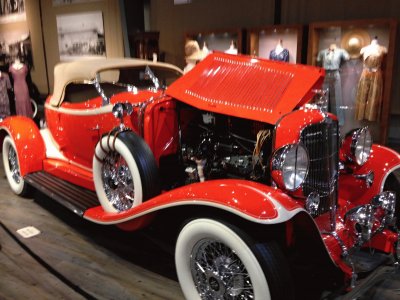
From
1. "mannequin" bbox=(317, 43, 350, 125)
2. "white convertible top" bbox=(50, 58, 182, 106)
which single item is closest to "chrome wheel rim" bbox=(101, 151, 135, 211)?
"white convertible top" bbox=(50, 58, 182, 106)

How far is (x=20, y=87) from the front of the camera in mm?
7074

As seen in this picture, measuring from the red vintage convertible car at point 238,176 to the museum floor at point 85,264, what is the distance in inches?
11.6

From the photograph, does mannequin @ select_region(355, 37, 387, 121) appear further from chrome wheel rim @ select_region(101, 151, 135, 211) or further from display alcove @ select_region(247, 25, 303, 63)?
chrome wheel rim @ select_region(101, 151, 135, 211)

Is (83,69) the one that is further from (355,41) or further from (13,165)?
(355,41)

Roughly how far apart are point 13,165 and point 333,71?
3.94m

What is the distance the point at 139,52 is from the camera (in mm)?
6457

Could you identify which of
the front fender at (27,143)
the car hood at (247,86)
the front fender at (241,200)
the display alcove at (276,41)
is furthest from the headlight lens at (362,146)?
the front fender at (27,143)

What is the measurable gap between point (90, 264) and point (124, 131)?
98 centimetres

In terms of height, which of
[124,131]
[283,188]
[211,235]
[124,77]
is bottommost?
[211,235]

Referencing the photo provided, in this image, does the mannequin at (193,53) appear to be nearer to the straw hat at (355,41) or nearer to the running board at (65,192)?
the straw hat at (355,41)

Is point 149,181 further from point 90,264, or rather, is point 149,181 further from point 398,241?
point 398,241

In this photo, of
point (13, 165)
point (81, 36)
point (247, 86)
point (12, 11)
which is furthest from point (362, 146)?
point (12, 11)

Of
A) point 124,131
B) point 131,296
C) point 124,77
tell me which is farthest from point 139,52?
point 131,296

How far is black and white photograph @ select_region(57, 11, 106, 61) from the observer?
7.11 metres
